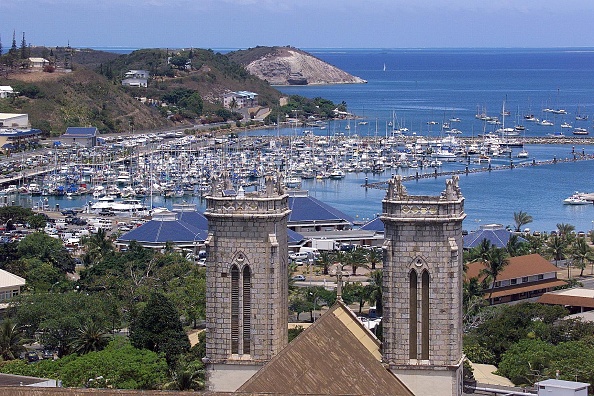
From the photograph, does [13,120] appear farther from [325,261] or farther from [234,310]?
[234,310]

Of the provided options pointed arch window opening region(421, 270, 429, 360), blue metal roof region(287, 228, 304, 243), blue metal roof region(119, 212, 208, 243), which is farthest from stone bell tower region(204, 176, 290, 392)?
blue metal roof region(287, 228, 304, 243)

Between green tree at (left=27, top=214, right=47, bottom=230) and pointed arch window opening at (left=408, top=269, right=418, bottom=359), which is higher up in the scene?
pointed arch window opening at (left=408, top=269, right=418, bottom=359)

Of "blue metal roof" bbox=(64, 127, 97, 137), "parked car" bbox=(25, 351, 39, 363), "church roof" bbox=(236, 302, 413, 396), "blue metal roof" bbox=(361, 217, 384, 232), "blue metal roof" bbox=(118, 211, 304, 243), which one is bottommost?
"parked car" bbox=(25, 351, 39, 363)

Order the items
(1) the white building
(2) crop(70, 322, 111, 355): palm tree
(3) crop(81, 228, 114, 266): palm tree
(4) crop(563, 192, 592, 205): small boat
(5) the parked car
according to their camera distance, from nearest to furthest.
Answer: (2) crop(70, 322, 111, 355): palm tree
(5) the parked car
(3) crop(81, 228, 114, 266): palm tree
(4) crop(563, 192, 592, 205): small boat
(1) the white building

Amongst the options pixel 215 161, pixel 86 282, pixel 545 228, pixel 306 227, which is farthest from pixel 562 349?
pixel 215 161

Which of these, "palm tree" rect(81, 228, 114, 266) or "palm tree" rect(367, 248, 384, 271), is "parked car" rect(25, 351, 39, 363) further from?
"palm tree" rect(367, 248, 384, 271)

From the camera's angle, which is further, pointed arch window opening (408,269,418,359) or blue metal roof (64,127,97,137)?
blue metal roof (64,127,97,137)

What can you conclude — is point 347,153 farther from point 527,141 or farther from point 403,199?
point 403,199

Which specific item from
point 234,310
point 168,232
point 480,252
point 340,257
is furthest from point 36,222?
point 234,310
